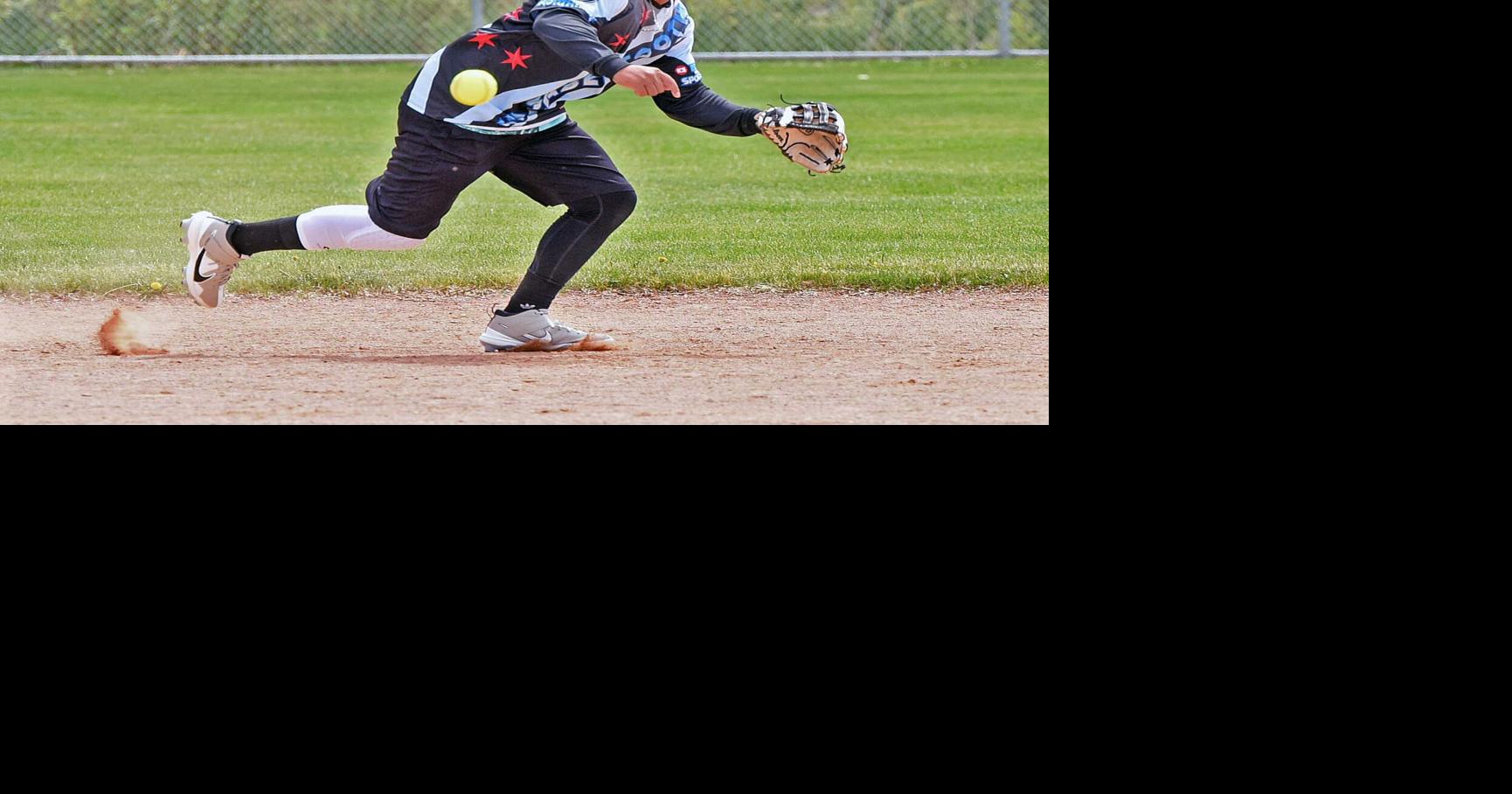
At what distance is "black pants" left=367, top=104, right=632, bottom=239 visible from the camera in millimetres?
5680

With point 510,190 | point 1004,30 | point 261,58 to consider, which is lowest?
point 1004,30

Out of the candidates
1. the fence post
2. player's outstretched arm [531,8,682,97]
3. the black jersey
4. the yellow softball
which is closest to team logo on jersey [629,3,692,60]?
the black jersey

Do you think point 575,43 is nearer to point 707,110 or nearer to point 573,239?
point 707,110

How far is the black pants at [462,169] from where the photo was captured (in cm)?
568

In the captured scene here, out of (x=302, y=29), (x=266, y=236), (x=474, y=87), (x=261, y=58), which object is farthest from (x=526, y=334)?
(x=302, y=29)

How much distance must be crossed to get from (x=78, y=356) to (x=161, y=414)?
1466mm

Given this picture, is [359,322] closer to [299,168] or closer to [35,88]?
[299,168]

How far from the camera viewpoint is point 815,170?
19.2ft

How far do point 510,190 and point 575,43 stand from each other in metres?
6.43

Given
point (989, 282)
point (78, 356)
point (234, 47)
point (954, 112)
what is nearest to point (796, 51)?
point (954, 112)

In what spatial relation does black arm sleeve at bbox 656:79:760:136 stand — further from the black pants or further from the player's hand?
the player's hand

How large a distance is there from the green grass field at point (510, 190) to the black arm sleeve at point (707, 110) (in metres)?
2.42

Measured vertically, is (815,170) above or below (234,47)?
above

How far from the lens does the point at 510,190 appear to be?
11.6 metres
